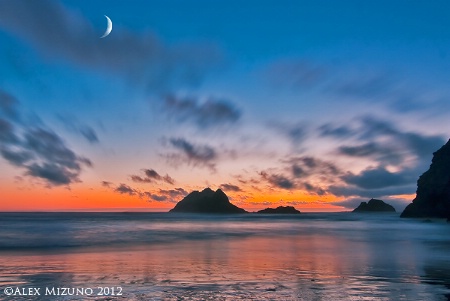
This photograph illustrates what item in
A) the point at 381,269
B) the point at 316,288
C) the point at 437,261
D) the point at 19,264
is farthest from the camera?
Answer: the point at 437,261

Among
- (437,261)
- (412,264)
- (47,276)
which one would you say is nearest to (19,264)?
(47,276)

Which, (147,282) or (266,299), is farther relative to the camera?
(147,282)

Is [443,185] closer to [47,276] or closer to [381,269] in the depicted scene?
[381,269]

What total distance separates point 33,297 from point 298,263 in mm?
17337

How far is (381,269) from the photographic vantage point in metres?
23.4

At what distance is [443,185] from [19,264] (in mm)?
124218

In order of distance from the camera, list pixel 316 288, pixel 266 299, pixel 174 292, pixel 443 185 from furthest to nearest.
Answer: pixel 443 185 < pixel 316 288 < pixel 174 292 < pixel 266 299

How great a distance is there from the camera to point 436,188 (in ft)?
410

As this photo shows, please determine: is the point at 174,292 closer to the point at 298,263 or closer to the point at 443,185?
the point at 298,263

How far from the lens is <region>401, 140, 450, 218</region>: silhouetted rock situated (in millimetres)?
119500

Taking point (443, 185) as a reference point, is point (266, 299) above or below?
below

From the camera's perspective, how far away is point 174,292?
1589cm

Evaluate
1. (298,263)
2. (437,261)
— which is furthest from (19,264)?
(437,261)

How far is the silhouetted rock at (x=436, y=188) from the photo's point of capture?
119500mm
